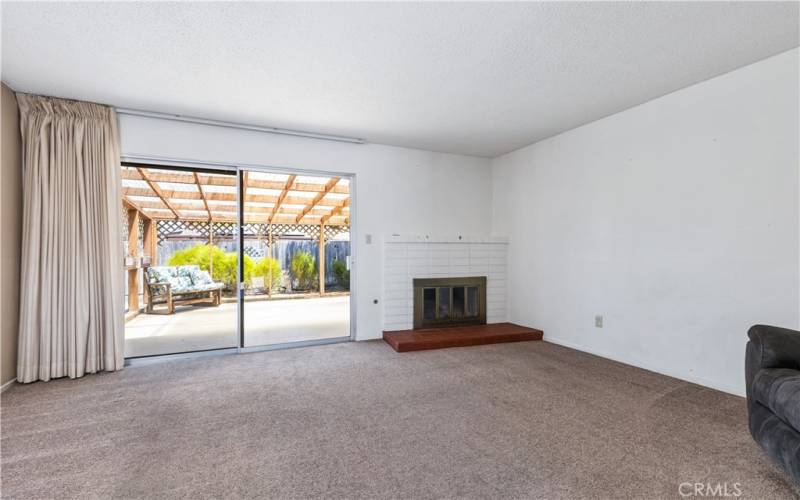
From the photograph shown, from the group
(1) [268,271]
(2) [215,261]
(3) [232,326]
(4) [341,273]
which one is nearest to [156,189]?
(2) [215,261]

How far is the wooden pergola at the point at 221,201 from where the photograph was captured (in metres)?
3.68

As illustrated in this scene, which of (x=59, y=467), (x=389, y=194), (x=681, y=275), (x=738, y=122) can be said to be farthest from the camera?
(x=389, y=194)

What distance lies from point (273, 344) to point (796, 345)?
13.5 feet

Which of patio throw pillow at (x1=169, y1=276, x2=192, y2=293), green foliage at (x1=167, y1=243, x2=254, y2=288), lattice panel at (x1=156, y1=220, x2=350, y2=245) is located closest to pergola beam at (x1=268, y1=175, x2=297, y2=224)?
lattice panel at (x1=156, y1=220, x2=350, y2=245)

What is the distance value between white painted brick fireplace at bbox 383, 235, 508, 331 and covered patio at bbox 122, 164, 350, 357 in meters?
0.62

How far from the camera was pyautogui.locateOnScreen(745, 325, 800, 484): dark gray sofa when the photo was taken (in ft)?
5.09

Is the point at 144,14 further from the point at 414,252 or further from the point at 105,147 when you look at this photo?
the point at 414,252

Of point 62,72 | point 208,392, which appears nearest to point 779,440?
point 208,392

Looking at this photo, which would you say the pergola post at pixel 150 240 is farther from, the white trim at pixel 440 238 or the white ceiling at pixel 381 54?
the white trim at pixel 440 238

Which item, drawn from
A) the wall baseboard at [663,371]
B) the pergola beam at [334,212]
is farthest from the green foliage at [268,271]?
the wall baseboard at [663,371]

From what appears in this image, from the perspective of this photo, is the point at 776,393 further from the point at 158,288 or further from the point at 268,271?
the point at 158,288

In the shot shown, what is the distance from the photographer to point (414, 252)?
4574mm

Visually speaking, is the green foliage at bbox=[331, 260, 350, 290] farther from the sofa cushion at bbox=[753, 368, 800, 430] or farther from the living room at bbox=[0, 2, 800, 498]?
the sofa cushion at bbox=[753, 368, 800, 430]

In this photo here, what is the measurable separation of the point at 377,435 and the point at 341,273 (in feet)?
9.64
